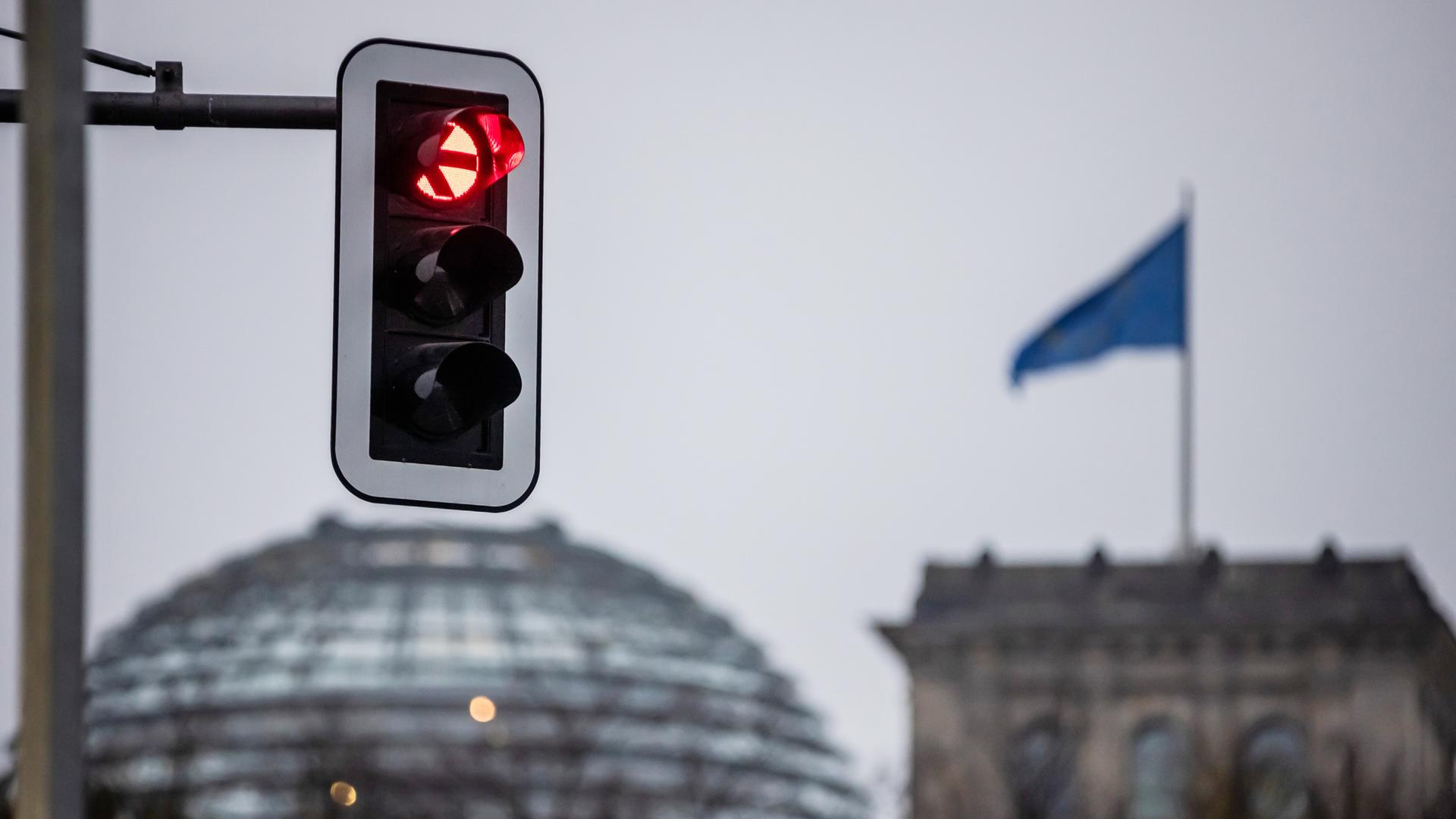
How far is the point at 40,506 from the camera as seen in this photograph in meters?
5.67

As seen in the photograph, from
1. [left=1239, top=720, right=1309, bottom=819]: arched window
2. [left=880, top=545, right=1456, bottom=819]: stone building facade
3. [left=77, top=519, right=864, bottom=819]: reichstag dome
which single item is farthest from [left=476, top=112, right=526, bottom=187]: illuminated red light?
[left=77, top=519, right=864, bottom=819]: reichstag dome

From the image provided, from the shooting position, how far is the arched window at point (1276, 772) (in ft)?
205

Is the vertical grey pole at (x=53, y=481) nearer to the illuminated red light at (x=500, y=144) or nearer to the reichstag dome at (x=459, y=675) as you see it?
the illuminated red light at (x=500, y=144)

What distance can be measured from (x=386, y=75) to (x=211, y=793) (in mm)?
73410

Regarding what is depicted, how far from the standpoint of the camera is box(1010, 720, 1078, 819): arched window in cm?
6400

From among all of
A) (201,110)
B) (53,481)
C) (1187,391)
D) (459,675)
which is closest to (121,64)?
(201,110)

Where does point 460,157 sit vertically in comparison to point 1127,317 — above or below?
below

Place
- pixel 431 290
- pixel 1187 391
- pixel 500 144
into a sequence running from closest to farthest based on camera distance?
pixel 431 290, pixel 500 144, pixel 1187 391

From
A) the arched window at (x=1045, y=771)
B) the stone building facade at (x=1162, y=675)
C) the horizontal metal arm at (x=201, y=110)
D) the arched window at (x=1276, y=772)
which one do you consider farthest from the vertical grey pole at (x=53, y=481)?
the stone building facade at (x=1162, y=675)

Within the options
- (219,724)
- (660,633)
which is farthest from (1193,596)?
(660,633)

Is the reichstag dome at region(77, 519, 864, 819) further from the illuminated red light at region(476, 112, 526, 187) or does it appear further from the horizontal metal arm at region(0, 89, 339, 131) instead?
the illuminated red light at region(476, 112, 526, 187)

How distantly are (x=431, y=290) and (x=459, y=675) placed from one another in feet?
346

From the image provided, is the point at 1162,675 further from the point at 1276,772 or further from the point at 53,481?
the point at 53,481

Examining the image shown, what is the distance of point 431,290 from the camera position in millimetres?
7645
